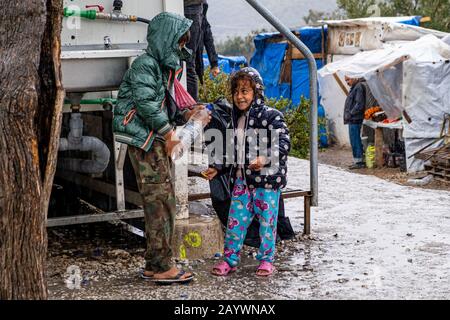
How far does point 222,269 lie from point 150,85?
5.03ft

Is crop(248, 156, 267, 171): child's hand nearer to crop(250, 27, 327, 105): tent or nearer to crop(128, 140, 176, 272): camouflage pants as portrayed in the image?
crop(128, 140, 176, 272): camouflage pants

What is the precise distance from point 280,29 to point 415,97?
29.2ft

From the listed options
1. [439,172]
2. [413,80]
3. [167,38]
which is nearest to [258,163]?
[167,38]

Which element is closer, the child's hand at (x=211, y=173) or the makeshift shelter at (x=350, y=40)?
the child's hand at (x=211, y=173)

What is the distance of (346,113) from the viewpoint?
693 inches

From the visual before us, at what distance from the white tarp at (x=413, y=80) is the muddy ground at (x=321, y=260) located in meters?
6.00

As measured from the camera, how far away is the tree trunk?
441 cm

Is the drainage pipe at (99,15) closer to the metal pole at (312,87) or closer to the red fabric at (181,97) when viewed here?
the red fabric at (181,97)

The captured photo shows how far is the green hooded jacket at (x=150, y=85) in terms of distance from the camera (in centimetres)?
608

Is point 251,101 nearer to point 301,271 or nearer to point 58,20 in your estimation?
point 301,271

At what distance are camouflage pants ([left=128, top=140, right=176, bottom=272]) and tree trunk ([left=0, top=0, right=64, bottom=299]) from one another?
1628 mm

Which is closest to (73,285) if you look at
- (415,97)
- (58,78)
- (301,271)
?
(301,271)

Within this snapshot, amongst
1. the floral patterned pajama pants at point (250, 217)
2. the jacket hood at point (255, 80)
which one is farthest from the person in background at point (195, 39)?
the floral patterned pajama pants at point (250, 217)

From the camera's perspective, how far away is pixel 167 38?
20.4ft
